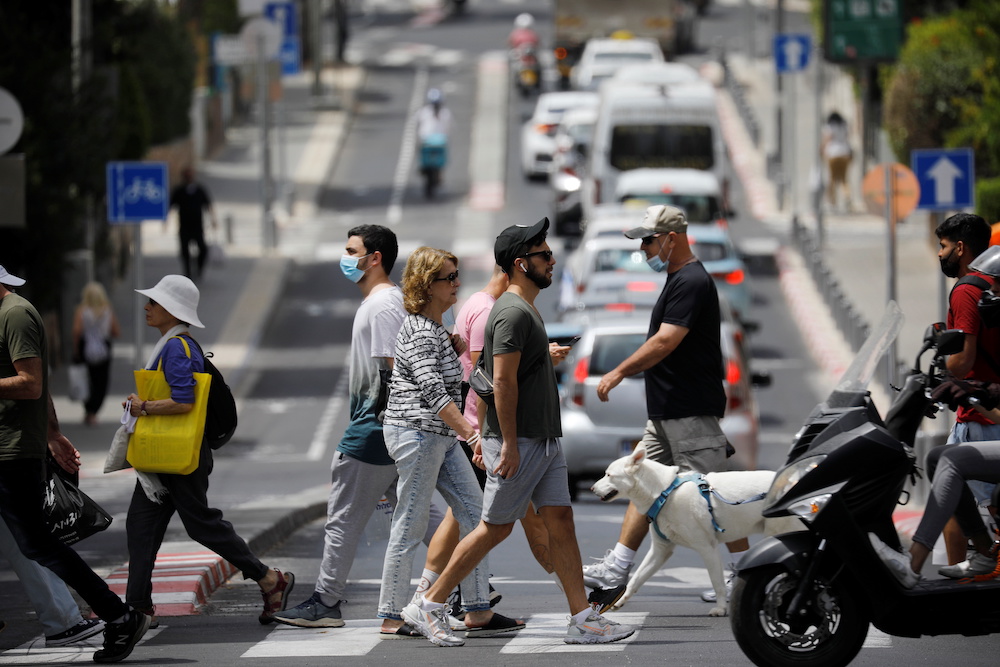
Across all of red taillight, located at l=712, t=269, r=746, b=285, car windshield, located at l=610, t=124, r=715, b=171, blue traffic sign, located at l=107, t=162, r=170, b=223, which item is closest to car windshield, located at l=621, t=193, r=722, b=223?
red taillight, located at l=712, t=269, r=746, b=285

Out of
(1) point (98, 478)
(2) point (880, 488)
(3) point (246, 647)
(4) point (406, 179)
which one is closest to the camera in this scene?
(2) point (880, 488)

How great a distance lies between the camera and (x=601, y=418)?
15625 mm

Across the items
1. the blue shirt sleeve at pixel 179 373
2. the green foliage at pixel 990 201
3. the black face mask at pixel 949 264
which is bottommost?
the green foliage at pixel 990 201

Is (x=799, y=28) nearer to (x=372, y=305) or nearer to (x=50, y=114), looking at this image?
(x=50, y=114)

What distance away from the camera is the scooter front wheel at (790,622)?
7191 mm

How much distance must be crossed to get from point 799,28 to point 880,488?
181 feet

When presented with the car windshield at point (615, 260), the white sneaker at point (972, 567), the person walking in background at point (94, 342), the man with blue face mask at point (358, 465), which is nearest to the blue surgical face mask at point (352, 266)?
the man with blue face mask at point (358, 465)

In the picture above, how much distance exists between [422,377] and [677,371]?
146 centimetres

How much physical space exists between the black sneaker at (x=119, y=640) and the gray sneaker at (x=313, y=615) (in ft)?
3.00

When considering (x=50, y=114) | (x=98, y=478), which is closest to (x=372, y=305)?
(x=98, y=478)

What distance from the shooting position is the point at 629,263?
22.4 metres

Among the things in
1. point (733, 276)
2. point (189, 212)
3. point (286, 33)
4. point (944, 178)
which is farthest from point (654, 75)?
point (944, 178)

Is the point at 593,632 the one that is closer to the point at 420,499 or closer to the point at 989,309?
the point at 420,499

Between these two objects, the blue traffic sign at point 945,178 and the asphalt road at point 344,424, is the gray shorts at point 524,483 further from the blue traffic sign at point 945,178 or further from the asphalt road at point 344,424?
the blue traffic sign at point 945,178
